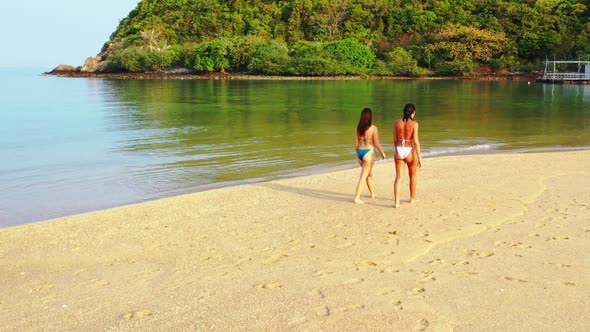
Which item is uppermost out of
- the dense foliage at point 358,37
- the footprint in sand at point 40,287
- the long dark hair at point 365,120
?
the dense foliage at point 358,37

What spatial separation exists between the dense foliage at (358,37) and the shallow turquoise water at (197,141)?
5146 centimetres

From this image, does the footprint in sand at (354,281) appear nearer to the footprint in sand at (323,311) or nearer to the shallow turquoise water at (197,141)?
the footprint in sand at (323,311)

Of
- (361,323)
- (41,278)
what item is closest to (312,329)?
(361,323)

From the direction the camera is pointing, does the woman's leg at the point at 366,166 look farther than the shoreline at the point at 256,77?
No

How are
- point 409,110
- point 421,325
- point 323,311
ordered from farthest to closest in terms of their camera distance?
point 409,110
point 323,311
point 421,325

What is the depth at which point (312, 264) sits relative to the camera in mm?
6363

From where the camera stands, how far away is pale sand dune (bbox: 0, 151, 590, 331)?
16.6 feet

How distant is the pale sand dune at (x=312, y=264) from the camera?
5.05 m

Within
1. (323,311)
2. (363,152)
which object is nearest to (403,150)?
(363,152)

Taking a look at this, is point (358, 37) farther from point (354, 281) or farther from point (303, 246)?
point (354, 281)

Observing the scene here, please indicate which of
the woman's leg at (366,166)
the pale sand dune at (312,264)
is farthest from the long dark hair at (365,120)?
the pale sand dune at (312,264)

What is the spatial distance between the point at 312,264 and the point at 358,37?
315 ft

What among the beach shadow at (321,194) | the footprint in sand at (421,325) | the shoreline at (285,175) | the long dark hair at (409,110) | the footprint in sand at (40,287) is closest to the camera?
the footprint in sand at (421,325)

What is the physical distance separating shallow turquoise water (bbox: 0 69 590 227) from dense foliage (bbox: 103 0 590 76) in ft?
169
